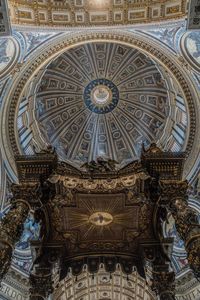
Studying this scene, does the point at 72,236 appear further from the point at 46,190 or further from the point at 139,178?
the point at 139,178

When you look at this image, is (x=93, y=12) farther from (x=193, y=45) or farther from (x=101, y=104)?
(x=101, y=104)

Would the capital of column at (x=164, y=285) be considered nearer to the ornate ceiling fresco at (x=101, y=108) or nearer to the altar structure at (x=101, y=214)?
the altar structure at (x=101, y=214)

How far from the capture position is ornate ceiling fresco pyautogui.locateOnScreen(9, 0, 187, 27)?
11320 mm

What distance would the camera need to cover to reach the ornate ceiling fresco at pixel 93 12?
37.1 ft

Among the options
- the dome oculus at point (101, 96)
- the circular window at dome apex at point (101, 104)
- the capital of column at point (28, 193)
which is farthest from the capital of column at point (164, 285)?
the dome oculus at point (101, 96)

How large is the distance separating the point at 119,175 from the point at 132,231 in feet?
4.01

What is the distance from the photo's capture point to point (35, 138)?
1451cm

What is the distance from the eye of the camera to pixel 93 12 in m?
11.9

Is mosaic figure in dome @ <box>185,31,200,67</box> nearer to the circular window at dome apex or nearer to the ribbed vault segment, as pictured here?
the circular window at dome apex

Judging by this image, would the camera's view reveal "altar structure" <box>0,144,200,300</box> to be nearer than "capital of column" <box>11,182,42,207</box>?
No

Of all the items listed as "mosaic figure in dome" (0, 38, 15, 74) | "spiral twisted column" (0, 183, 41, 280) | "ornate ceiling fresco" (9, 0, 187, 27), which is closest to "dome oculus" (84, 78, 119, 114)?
"ornate ceiling fresco" (9, 0, 187, 27)

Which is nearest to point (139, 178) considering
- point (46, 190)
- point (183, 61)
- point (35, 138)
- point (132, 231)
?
point (132, 231)

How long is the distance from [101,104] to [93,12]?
6.08 m

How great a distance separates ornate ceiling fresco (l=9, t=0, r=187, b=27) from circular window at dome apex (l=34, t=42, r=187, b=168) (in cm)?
327
